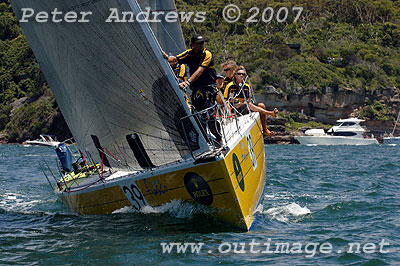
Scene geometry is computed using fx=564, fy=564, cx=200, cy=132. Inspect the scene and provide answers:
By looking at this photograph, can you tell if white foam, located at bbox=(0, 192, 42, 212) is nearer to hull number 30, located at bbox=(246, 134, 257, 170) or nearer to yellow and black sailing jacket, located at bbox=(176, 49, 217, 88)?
hull number 30, located at bbox=(246, 134, 257, 170)

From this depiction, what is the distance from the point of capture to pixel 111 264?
6230mm

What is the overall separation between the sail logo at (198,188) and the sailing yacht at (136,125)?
0.01 metres

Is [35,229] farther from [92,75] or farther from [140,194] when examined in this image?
[92,75]

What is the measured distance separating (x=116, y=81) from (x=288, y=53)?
50.7 meters

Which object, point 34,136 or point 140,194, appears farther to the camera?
point 34,136

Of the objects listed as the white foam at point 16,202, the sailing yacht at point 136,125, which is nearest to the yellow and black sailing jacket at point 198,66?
the sailing yacht at point 136,125

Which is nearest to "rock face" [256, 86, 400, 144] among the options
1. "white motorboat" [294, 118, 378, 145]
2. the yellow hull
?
"white motorboat" [294, 118, 378, 145]

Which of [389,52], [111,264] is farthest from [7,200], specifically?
[389,52]

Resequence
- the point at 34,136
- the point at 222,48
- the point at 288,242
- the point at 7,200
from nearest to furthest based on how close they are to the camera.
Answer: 1. the point at 288,242
2. the point at 7,200
3. the point at 34,136
4. the point at 222,48

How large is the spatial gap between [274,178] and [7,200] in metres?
6.66

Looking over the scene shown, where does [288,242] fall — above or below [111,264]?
below

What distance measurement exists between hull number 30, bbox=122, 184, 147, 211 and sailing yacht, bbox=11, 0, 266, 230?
0.06 ft

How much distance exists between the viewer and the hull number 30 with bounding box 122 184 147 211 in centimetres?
831

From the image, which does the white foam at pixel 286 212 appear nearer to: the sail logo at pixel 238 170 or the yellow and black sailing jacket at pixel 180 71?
the sail logo at pixel 238 170
